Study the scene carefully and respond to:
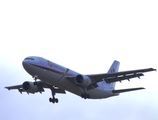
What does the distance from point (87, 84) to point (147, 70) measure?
24.3 ft

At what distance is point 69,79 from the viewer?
44.7m

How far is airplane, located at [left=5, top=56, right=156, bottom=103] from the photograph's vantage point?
42.3m

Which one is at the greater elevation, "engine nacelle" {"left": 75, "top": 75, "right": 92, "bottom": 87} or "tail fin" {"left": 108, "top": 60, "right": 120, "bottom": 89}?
"tail fin" {"left": 108, "top": 60, "right": 120, "bottom": 89}

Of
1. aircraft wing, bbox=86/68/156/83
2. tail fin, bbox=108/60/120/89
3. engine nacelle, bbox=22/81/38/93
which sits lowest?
engine nacelle, bbox=22/81/38/93

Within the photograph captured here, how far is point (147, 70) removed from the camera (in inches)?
1694

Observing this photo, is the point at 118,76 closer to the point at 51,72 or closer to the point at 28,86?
the point at 51,72

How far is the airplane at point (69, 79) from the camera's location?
42281mm

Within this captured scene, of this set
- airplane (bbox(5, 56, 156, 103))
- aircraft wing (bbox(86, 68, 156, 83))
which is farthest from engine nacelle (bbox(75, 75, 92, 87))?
aircraft wing (bbox(86, 68, 156, 83))

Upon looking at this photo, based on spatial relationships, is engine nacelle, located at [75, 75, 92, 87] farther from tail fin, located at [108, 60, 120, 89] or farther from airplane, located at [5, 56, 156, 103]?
tail fin, located at [108, 60, 120, 89]

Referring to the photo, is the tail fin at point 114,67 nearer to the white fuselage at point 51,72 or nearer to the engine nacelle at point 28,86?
the white fuselage at point 51,72

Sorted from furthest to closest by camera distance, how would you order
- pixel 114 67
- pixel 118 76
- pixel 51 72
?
pixel 114 67 → pixel 118 76 → pixel 51 72

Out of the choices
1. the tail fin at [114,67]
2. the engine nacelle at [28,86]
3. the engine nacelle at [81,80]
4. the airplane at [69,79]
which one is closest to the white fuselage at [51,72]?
the airplane at [69,79]

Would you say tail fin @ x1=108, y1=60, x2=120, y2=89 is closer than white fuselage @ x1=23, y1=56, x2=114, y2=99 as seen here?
No

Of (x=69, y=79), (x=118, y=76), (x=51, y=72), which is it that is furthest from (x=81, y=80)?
(x=118, y=76)
